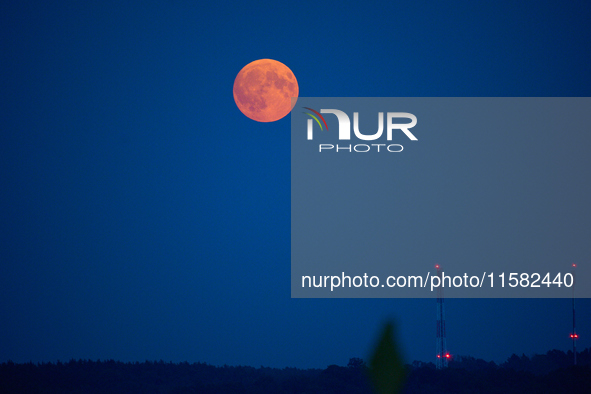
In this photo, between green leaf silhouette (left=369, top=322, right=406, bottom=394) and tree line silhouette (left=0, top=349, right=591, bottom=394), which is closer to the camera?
tree line silhouette (left=0, top=349, right=591, bottom=394)

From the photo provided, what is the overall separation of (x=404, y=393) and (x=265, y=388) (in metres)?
8.86

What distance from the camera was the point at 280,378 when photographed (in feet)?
147

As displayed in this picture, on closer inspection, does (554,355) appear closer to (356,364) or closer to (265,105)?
(356,364)

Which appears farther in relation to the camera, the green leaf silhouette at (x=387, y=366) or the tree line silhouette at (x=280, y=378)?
the green leaf silhouette at (x=387, y=366)

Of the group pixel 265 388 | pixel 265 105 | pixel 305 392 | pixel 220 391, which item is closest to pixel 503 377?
pixel 305 392

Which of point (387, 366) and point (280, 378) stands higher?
point (387, 366)

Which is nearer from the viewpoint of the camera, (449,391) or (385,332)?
(449,391)

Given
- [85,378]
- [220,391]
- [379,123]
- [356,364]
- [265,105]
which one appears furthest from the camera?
[265,105]

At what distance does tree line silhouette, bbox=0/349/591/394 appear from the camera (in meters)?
33.6

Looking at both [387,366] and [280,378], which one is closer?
[387,366]

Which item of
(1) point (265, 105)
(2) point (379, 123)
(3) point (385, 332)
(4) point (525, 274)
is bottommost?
(3) point (385, 332)

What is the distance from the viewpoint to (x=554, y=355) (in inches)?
2126

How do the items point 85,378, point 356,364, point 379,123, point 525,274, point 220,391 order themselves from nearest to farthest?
point 525,274
point 220,391
point 379,123
point 356,364
point 85,378

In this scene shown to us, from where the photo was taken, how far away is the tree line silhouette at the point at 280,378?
33.6 metres
